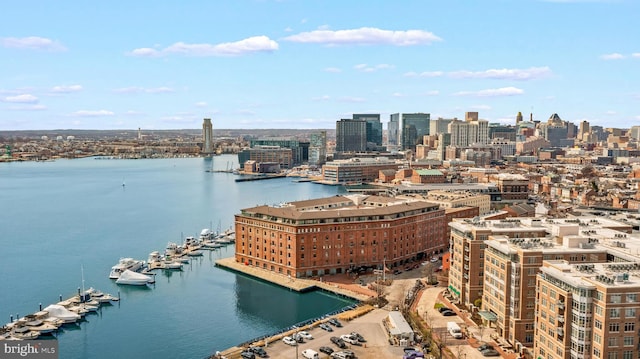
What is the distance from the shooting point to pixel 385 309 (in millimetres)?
25750

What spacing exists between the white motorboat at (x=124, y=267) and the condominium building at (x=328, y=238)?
5785 mm

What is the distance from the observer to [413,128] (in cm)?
16275

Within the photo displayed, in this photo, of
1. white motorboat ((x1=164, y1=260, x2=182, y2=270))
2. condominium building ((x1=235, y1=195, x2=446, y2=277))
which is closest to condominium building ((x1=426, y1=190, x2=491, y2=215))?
condominium building ((x1=235, y1=195, x2=446, y2=277))

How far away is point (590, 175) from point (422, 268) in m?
62.5

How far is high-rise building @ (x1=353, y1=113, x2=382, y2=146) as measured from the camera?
164 meters

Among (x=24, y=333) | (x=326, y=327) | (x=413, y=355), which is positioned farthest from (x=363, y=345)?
(x=24, y=333)

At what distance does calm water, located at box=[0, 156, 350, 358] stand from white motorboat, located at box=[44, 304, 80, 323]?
50cm

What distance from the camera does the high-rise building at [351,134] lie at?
150875 millimetres

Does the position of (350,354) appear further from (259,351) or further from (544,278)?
(544,278)

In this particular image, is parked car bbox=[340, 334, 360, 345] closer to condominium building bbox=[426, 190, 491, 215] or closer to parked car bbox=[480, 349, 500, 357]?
parked car bbox=[480, 349, 500, 357]

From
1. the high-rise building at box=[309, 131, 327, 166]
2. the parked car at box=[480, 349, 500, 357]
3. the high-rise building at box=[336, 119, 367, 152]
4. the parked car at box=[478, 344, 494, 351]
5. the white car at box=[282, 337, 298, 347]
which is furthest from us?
the high-rise building at box=[336, 119, 367, 152]

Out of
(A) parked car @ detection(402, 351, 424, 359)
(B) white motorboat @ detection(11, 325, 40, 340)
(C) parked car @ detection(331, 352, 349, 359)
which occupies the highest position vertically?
(A) parked car @ detection(402, 351, 424, 359)

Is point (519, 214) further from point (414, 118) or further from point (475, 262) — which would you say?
point (414, 118)

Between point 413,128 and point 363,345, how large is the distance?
144568mm
